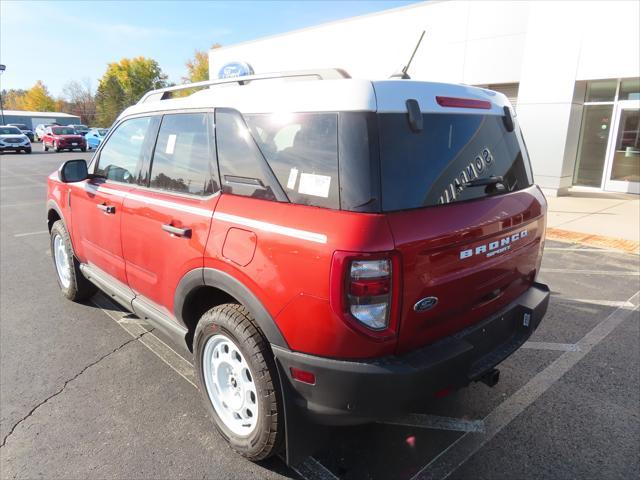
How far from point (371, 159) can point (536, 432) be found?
1.96 m

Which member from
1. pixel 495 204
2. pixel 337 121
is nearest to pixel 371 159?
pixel 337 121

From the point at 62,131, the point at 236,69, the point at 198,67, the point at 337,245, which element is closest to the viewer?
the point at 337,245

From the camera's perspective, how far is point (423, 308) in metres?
1.99

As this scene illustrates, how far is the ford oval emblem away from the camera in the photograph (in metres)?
1.96

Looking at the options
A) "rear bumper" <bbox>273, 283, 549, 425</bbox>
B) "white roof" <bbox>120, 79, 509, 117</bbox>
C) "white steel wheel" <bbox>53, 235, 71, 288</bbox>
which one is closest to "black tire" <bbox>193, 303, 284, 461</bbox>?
"rear bumper" <bbox>273, 283, 549, 425</bbox>

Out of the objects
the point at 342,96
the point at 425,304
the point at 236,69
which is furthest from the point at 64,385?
the point at 236,69

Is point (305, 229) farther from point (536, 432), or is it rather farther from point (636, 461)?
point (636, 461)

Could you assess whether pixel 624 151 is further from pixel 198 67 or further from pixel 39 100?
pixel 39 100

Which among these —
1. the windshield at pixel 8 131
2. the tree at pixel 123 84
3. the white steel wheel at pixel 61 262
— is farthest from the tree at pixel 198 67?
the white steel wheel at pixel 61 262

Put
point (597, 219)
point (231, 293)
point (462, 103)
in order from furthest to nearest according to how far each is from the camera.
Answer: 1. point (597, 219)
2. point (462, 103)
3. point (231, 293)

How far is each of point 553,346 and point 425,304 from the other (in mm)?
2269

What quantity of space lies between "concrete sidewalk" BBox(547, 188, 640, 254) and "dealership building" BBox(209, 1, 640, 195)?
90 cm

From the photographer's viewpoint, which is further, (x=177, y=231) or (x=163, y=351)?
(x=163, y=351)

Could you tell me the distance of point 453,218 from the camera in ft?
6.91
